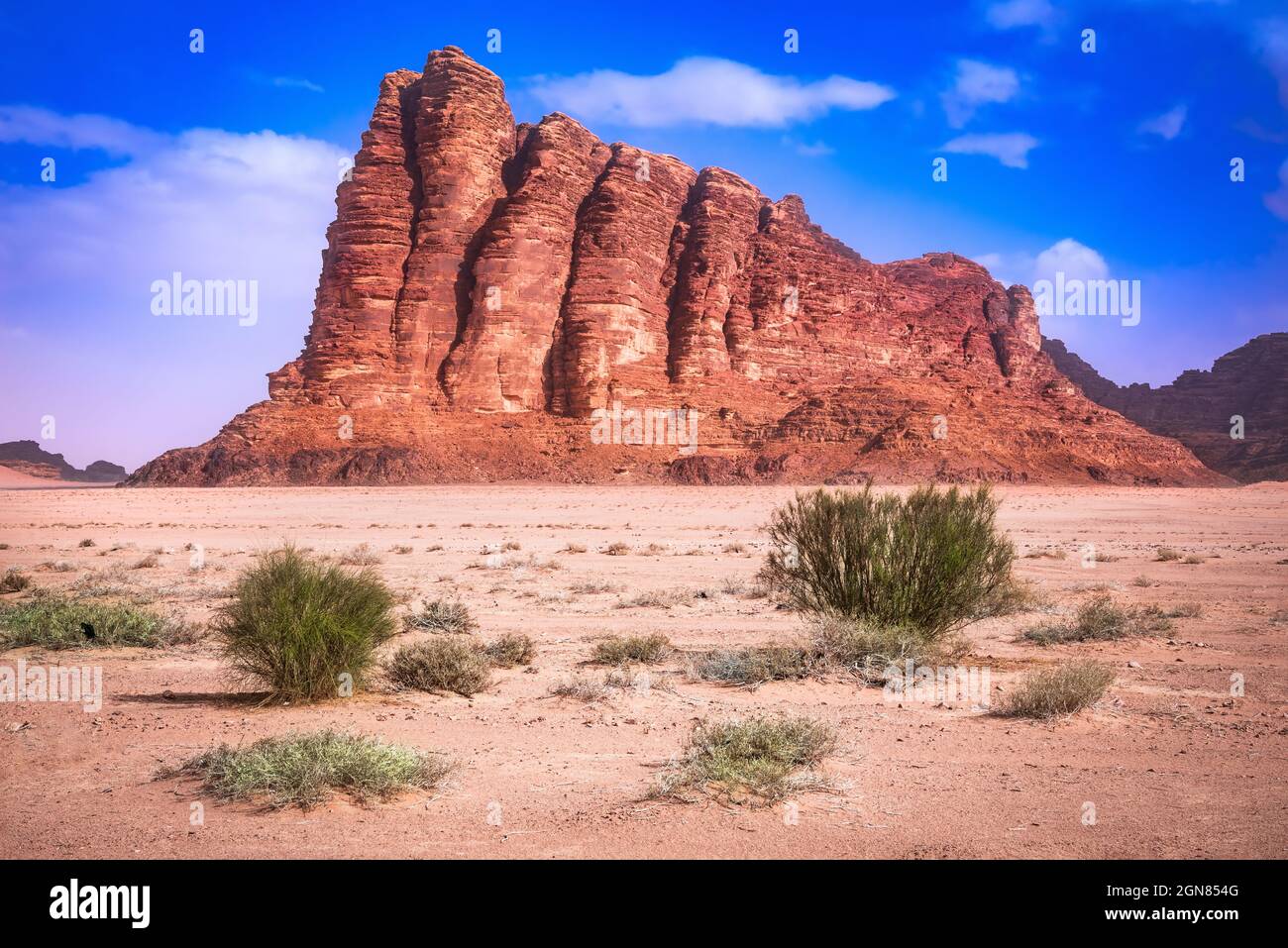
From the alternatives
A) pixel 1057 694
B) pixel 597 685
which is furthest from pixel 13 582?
pixel 1057 694

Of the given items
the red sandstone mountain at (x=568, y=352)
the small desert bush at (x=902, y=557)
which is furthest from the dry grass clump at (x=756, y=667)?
the red sandstone mountain at (x=568, y=352)

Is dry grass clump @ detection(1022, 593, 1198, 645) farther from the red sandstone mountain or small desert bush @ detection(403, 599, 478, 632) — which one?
the red sandstone mountain

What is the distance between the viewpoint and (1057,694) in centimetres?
670

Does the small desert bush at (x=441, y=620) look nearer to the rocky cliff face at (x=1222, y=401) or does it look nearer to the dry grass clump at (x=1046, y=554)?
the dry grass clump at (x=1046, y=554)

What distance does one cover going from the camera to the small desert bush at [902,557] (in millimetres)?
8950

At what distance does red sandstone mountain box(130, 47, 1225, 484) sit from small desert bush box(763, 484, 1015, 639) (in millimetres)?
53342

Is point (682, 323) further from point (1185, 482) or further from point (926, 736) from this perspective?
point (926, 736)

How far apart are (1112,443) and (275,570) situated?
271ft

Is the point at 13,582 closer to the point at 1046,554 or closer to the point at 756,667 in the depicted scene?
the point at 756,667

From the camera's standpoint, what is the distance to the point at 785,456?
66.4m

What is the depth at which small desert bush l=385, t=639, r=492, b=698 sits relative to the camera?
25.7 ft

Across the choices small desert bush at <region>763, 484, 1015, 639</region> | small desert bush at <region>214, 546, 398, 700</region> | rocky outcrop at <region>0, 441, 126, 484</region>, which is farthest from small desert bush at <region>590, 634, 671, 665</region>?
rocky outcrop at <region>0, 441, 126, 484</region>
